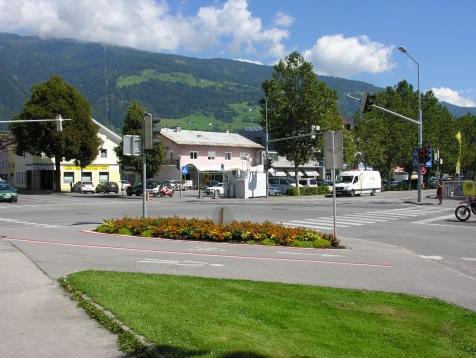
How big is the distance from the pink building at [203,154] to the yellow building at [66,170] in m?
7.33

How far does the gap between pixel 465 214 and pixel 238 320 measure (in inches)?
871

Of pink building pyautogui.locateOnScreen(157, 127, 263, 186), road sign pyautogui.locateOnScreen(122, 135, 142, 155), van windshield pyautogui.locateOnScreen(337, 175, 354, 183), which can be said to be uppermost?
pink building pyautogui.locateOnScreen(157, 127, 263, 186)

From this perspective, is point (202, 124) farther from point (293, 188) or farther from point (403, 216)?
point (403, 216)

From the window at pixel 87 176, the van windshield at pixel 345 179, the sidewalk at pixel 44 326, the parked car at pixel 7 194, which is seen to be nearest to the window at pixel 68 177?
the window at pixel 87 176

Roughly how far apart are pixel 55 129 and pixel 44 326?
196 feet

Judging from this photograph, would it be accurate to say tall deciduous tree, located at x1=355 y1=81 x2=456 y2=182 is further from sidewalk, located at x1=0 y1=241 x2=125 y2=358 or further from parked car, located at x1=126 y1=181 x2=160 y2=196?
sidewalk, located at x1=0 y1=241 x2=125 y2=358

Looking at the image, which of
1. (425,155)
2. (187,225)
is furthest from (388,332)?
(425,155)

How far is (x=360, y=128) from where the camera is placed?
73938 mm

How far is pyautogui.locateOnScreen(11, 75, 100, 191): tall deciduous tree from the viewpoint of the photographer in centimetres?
6362

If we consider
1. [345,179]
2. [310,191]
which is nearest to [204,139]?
[310,191]

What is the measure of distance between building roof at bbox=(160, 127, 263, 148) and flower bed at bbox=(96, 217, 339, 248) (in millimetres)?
64491

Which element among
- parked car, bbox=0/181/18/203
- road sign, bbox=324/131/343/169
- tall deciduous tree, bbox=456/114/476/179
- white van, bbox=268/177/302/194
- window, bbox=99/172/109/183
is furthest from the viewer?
tall deciduous tree, bbox=456/114/476/179

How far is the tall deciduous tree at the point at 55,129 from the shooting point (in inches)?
2505

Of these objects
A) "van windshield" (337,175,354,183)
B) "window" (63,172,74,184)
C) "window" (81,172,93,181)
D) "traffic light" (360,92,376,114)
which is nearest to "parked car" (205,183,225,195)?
"van windshield" (337,175,354,183)
